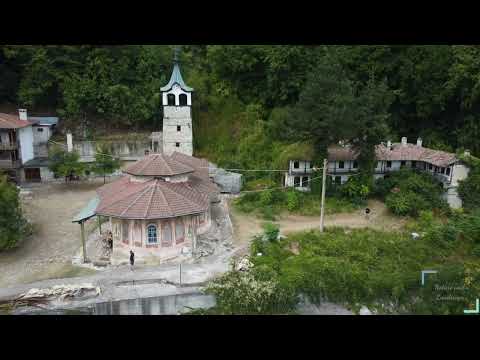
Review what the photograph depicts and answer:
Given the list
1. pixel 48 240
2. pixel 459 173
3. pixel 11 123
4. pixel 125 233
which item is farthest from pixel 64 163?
pixel 459 173

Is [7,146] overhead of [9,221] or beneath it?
overhead

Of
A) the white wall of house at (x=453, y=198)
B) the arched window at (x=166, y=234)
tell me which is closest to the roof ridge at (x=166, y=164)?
the arched window at (x=166, y=234)

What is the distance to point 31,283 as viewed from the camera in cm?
1869

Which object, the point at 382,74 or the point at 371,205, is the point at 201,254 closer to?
the point at 371,205

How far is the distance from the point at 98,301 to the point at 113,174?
22.3 m

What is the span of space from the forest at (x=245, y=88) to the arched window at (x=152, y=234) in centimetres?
1427

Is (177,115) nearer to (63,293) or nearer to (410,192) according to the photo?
(410,192)

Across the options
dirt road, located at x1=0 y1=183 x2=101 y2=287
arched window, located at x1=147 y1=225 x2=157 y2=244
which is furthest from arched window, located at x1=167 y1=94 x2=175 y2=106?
arched window, located at x1=147 y1=225 x2=157 y2=244

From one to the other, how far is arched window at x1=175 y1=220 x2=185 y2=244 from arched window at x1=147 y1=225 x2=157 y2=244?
1221mm

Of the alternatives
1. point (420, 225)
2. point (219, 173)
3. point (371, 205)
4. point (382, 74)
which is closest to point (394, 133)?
point (382, 74)

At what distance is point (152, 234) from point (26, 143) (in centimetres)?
2200

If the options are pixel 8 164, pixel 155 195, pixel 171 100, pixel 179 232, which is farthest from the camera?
pixel 171 100

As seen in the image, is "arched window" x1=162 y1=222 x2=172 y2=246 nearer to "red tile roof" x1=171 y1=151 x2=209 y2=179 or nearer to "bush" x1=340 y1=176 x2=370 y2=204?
"red tile roof" x1=171 y1=151 x2=209 y2=179

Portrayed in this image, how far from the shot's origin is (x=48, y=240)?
23922 mm
